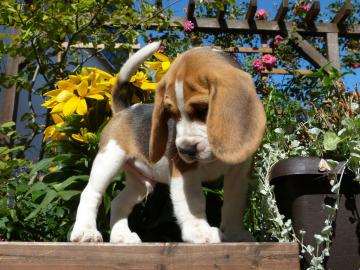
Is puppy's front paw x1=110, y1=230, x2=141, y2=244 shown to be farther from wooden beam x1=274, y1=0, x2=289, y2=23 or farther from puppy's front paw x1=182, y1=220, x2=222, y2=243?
wooden beam x1=274, y1=0, x2=289, y2=23

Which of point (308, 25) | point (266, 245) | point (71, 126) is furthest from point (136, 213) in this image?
point (308, 25)

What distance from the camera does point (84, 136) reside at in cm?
255

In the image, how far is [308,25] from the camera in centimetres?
569

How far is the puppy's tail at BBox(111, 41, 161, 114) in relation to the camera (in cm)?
231

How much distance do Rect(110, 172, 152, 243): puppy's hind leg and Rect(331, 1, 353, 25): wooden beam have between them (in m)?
4.07

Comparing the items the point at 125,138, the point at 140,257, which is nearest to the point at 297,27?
the point at 125,138

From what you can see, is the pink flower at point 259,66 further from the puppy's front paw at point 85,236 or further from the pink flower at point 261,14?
the puppy's front paw at point 85,236

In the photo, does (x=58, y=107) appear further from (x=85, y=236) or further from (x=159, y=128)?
(x=85, y=236)

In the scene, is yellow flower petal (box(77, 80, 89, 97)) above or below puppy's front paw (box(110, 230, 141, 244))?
above

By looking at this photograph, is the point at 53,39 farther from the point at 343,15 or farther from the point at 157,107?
the point at 343,15

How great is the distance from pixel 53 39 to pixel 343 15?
145 inches

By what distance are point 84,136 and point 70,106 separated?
0.56ft

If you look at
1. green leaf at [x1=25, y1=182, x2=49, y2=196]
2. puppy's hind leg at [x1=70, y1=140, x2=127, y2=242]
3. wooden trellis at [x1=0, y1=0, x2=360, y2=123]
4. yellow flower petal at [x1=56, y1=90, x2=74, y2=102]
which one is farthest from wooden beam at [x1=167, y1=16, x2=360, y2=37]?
puppy's hind leg at [x1=70, y1=140, x2=127, y2=242]

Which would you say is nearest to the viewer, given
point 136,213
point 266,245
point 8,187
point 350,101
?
point 266,245
